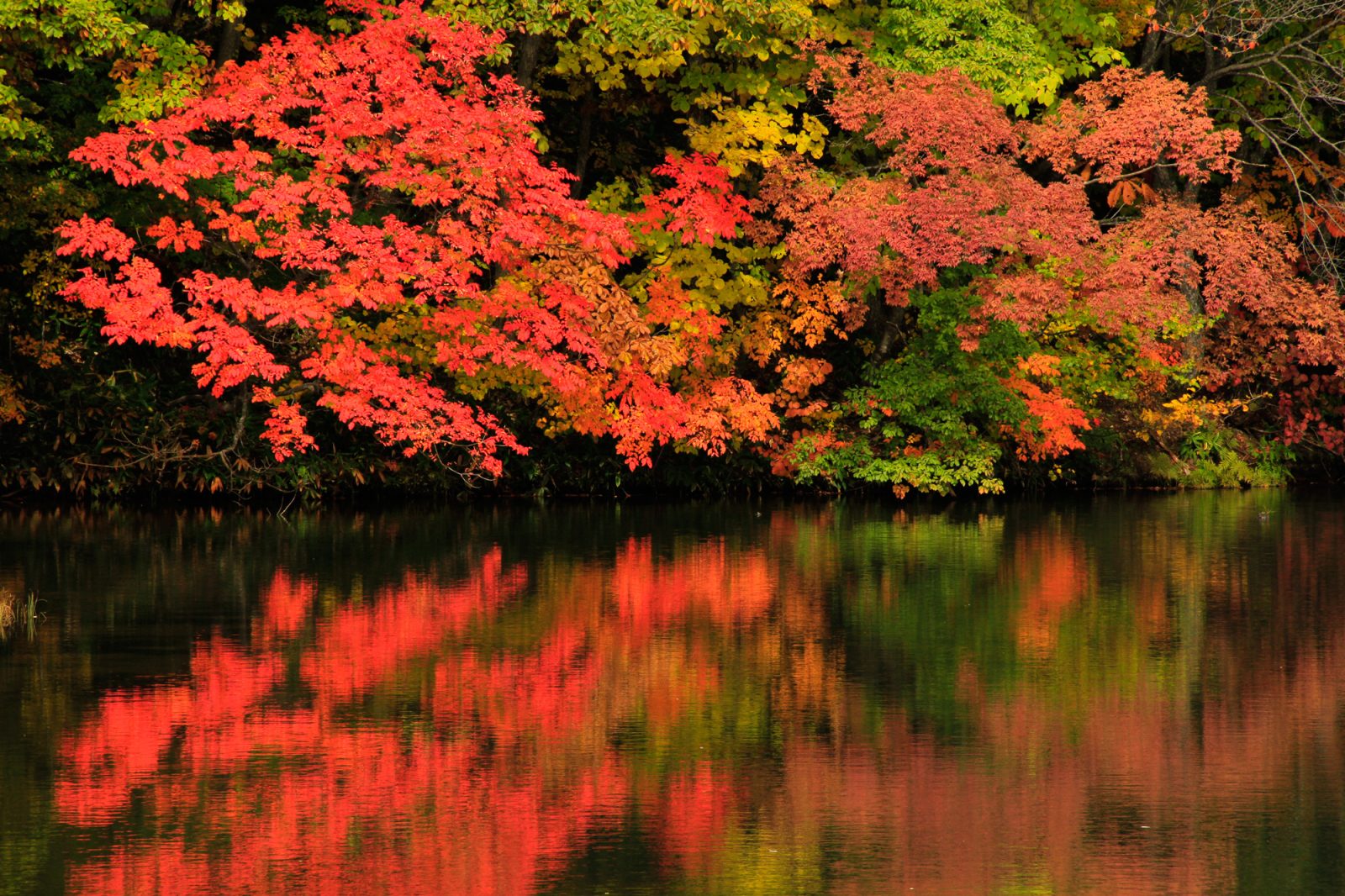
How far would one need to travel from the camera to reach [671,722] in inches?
454

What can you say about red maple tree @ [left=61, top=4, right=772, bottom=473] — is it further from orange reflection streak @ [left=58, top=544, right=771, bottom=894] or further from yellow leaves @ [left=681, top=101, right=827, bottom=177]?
orange reflection streak @ [left=58, top=544, right=771, bottom=894]

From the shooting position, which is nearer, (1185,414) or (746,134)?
(746,134)

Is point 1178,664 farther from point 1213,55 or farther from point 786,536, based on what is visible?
point 1213,55

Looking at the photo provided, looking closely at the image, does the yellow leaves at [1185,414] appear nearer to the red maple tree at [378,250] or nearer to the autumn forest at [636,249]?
the autumn forest at [636,249]

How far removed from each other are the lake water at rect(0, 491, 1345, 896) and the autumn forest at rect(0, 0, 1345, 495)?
5.12 m

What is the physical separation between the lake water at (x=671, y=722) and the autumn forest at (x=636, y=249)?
5120mm

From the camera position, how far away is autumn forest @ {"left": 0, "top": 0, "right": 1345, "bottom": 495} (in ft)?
80.9

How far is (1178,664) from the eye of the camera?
542 inches

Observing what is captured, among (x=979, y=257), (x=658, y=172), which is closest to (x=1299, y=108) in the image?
(x=979, y=257)

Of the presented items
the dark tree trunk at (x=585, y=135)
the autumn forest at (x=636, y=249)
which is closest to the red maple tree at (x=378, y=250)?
the autumn forest at (x=636, y=249)

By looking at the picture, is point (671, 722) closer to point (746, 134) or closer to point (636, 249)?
point (636, 249)

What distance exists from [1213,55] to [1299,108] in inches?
69.9

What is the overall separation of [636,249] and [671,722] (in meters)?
17.3

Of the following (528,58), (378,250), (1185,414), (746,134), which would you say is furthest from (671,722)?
(1185,414)
